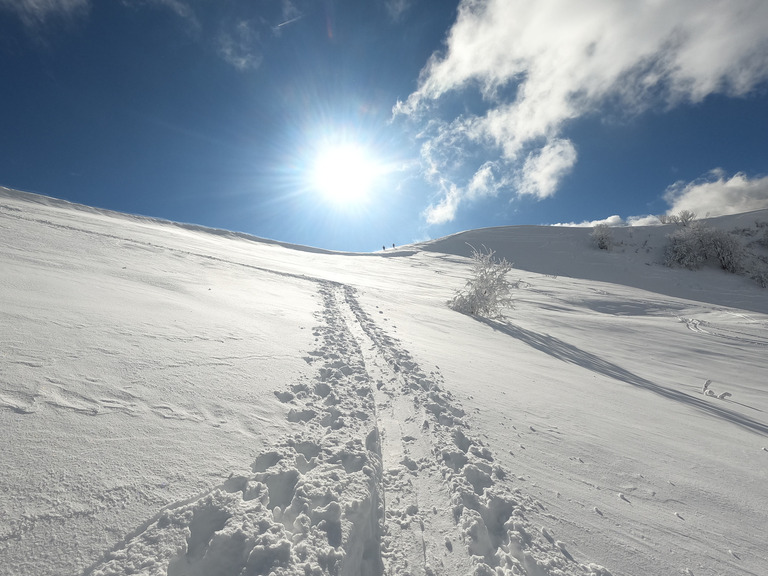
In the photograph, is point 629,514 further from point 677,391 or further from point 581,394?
point 677,391

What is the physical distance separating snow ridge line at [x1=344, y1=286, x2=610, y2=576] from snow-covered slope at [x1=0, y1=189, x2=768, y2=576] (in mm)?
12

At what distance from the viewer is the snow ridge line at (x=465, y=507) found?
1449mm

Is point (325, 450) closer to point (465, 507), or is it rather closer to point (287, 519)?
point (287, 519)

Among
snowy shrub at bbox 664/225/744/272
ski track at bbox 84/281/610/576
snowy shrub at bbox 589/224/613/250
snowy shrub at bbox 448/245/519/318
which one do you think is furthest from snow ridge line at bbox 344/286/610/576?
snowy shrub at bbox 589/224/613/250

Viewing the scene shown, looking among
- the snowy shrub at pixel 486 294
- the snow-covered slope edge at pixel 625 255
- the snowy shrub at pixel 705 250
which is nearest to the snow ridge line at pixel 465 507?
the snowy shrub at pixel 486 294

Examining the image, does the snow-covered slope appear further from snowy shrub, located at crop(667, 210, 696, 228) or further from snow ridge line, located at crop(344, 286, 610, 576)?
snowy shrub, located at crop(667, 210, 696, 228)

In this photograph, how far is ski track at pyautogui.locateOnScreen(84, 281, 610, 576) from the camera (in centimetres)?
130

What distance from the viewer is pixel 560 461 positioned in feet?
7.28

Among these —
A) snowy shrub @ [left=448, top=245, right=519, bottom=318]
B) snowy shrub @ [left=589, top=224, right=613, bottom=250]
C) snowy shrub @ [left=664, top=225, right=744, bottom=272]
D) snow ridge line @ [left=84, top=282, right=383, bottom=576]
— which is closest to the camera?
snow ridge line @ [left=84, top=282, right=383, bottom=576]

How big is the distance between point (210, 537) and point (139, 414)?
0.95m

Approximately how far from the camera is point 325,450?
2.05 metres

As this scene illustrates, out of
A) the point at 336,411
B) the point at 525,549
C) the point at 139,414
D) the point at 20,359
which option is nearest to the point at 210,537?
the point at 139,414

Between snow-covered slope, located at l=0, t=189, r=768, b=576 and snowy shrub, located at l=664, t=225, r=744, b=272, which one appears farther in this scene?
snowy shrub, located at l=664, t=225, r=744, b=272

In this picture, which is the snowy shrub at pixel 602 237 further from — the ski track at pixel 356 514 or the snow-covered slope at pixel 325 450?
the ski track at pixel 356 514
